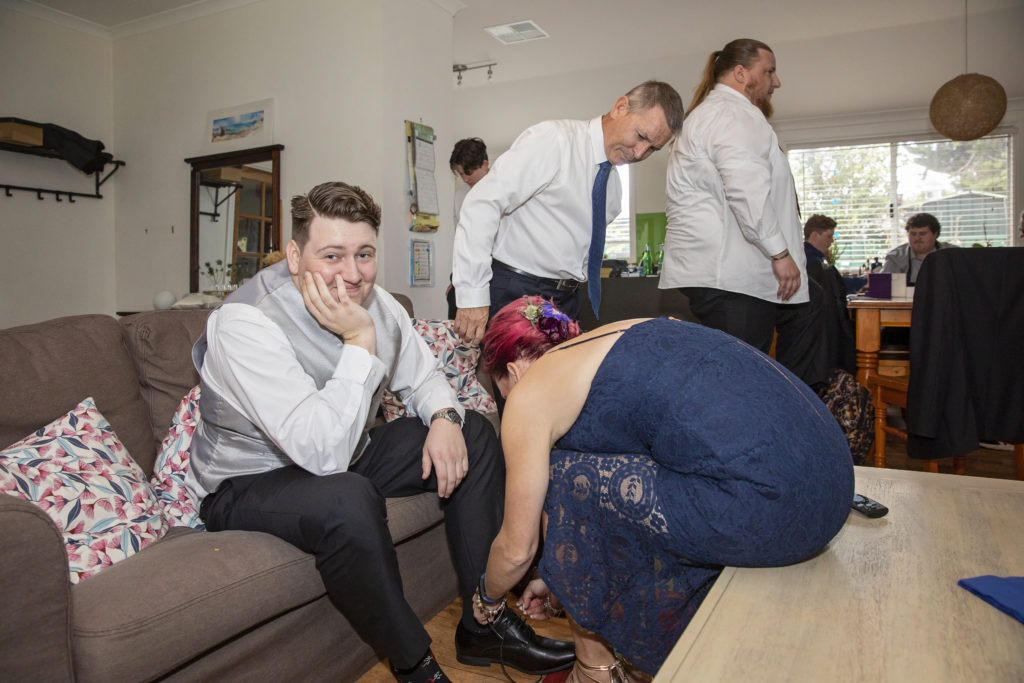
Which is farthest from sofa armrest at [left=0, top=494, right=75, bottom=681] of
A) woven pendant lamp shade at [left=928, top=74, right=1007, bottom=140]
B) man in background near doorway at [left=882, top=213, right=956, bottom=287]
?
woven pendant lamp shade at [left=928, top=74, right=1007, bottom=140]

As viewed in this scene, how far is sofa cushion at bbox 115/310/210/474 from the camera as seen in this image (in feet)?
6.09

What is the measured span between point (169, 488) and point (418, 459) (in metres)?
0.60

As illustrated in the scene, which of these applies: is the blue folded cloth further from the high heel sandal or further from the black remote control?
the high heel sandal

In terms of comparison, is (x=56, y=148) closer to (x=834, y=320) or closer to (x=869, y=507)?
(x=834, y=320)

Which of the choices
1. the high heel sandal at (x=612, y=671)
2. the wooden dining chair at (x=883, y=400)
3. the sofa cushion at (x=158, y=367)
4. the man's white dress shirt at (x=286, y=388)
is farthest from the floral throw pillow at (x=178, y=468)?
the wooden dining chair at (x=883, y=400)

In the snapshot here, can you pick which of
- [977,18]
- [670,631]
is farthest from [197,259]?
[977,18]

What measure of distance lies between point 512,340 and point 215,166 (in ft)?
12.8

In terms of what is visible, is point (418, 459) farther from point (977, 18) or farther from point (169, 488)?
point (977, 18)

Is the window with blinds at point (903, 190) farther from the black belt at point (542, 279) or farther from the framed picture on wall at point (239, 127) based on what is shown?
the black belt at point (542, 279)

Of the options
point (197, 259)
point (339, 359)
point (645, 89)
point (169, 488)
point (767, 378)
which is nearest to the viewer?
point (767, 378)

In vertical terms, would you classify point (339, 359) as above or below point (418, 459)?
above

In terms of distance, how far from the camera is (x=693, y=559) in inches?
44.1

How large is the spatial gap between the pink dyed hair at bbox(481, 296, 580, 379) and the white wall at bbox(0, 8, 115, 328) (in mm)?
4541

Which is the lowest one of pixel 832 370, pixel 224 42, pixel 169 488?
pixel 169 488
